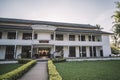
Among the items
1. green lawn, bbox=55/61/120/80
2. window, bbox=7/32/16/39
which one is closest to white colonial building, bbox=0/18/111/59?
window, bbox=7/32/16/39

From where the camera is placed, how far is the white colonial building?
18.7 meters

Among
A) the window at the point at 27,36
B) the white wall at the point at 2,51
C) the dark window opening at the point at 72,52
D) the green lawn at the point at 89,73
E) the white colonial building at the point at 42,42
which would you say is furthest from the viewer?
the dark window opening at the point at 72,52

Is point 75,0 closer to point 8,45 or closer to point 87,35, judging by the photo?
point 87,35

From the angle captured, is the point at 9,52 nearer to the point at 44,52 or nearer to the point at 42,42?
the point at 42,42

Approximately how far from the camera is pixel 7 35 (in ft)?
63.9

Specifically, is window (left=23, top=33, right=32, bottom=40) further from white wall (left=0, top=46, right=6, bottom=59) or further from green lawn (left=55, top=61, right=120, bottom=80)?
green lawn (left=55, top=61, right=120, bottom=80)

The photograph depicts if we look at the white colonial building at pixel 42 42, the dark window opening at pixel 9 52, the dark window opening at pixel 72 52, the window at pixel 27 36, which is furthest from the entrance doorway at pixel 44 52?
the dark window opening at pixel 9 52

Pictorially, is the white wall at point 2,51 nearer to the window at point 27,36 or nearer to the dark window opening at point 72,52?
the window at point 27,36

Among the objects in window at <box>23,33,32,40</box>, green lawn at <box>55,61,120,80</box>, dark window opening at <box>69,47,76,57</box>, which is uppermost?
window at <box>23,33,32,40</box>

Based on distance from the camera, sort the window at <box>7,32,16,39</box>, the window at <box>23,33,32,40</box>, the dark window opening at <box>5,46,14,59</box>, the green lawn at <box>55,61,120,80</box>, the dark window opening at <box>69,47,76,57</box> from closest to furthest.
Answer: the green lawn at <box>55,61,120,80</box> < the dark window opening at <box>5,46,14,59</box> < the window at <box>7,32,16,39</box> < the window at <box>23,33,32,40</box> < the dark window opening at <box>69,47,76,57</box>

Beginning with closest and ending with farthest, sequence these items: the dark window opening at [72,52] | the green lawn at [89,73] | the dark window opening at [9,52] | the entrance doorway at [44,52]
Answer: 1. the green lawn at [89,73]
2. the dark window opening at [9,52]
3. the entrance doorway at [44,52]
4. the dark window opening at [72,52]

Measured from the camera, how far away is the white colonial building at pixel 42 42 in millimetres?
18719

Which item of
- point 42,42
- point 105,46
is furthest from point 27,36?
point 105,46

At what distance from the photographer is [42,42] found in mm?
18906
